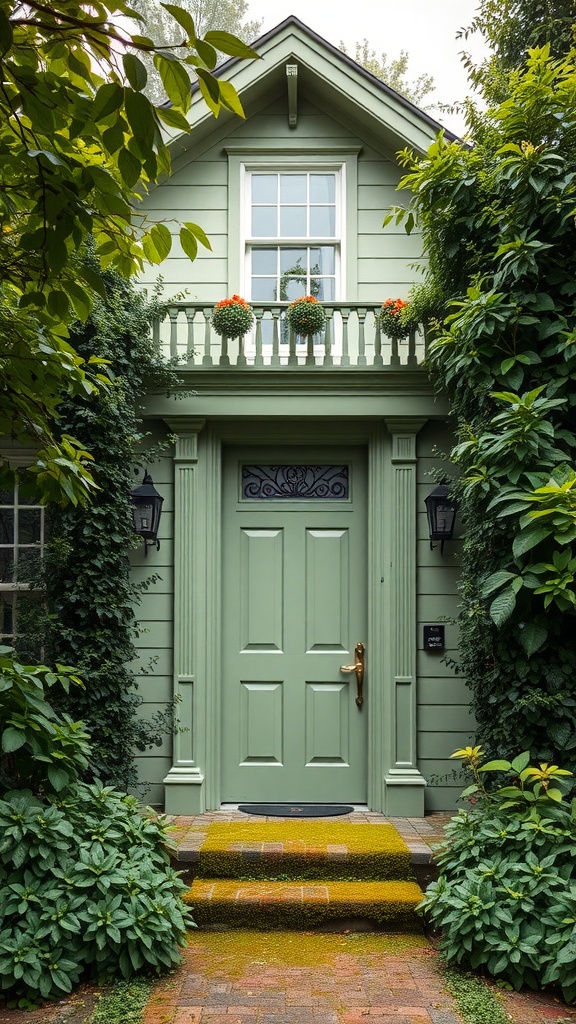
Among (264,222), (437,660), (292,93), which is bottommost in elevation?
(437,660)

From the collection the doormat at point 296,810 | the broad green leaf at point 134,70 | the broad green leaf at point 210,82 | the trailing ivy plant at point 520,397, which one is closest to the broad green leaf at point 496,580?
the trailing ivy plant at point 520,397

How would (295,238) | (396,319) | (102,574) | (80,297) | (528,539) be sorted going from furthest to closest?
(295,238)
(396,319)
(102,574)
(528,539)
(80,297)

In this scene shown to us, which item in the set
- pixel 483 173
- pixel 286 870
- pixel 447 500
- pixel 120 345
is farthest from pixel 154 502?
pixel 483 173

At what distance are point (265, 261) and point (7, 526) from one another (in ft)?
8.81

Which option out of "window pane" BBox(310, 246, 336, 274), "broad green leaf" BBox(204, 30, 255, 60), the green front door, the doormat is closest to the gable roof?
"window pane" BBox(310, 246, 336, 274)

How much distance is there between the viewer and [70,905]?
12.0ft

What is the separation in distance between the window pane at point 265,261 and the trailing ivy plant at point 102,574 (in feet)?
4.10

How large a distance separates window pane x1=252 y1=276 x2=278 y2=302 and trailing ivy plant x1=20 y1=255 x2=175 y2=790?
1.18m

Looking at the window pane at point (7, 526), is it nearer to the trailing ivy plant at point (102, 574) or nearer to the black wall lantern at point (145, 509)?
the trailing ivy plant at point (102, 574)

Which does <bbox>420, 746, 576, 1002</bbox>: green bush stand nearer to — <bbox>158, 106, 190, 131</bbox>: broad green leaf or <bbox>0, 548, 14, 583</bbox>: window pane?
<bbox>158, 106, 190, 131</bbox>: broad green leaf

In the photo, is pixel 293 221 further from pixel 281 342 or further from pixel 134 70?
pixel 134 70

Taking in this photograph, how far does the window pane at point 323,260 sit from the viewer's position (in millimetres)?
6211

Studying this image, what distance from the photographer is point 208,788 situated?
563 centimetres

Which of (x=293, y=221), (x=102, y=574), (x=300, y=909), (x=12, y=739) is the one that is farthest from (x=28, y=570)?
(x=293, y=221)
